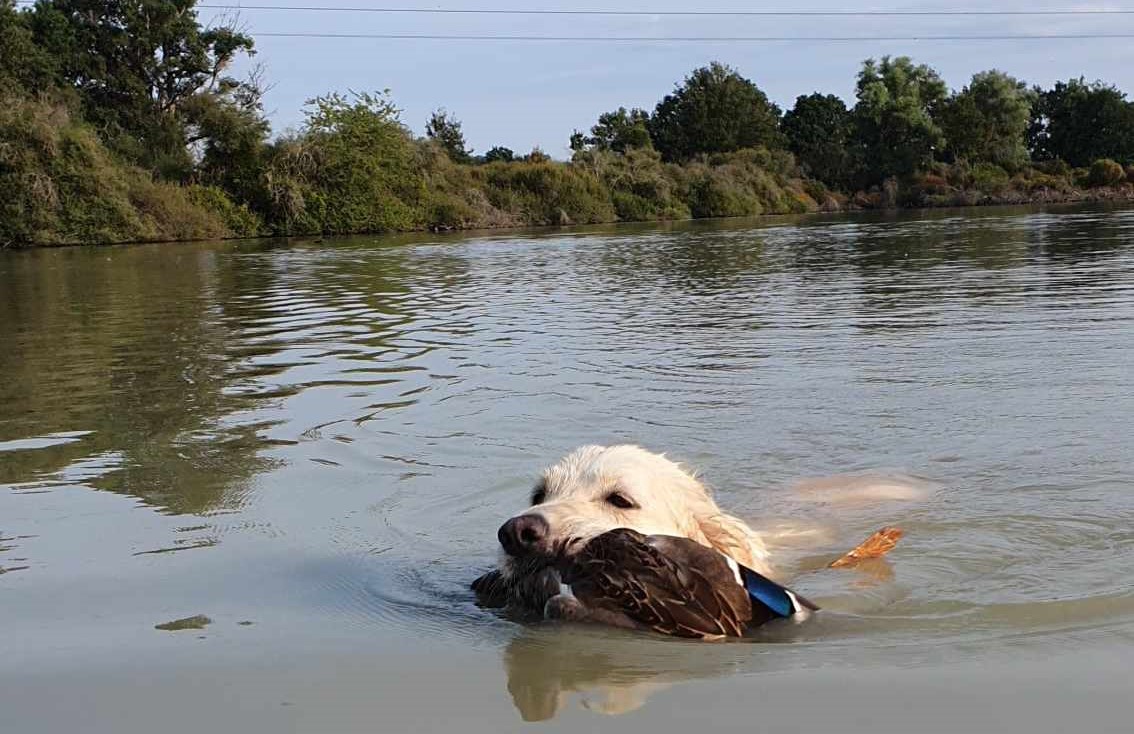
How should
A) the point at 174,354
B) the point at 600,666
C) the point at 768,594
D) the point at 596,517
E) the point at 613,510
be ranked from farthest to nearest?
the point at 174,354
the point at 613,510
the point at 596,517
the point at 768,594
the point at 600,666

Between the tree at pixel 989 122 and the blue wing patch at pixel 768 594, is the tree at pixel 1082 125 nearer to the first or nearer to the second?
the tree at pixel 989 122

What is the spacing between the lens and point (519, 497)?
683 cm

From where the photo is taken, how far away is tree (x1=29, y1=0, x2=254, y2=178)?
Answer: 52.9 metres

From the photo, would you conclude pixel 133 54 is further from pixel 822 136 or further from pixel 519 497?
pixel 822 136

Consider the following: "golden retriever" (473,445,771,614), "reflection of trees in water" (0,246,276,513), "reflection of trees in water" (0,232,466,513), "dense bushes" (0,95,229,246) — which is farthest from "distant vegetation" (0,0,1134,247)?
"golden retriever" (473,445,771,614)

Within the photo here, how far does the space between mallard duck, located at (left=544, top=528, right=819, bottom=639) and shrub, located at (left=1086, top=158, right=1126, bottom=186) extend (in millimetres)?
79472

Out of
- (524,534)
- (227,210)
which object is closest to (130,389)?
(524,534)

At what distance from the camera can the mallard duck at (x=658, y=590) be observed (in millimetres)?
3873

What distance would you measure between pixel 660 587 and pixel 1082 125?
9793 centimetres

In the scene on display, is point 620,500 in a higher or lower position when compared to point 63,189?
lower

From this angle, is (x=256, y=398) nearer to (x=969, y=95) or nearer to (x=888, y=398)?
(x=888, y=398)

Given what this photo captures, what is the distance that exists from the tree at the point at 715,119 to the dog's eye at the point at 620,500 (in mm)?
87203

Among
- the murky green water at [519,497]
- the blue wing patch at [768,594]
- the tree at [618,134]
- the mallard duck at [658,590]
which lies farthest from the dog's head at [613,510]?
the tree at [618,134]

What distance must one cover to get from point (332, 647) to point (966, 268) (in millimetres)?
18401
